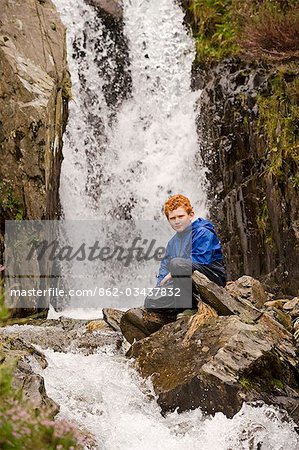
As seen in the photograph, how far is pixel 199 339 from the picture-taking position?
5.50m

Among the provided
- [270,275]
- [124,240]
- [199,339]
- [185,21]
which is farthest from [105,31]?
[199,339]

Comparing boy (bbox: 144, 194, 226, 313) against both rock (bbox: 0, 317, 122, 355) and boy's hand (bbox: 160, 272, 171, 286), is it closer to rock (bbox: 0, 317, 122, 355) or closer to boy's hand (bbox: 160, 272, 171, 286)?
boy's hand (bbox: 160, 272, 171, 286)

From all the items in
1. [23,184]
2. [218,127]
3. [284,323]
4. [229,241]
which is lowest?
[284,323]

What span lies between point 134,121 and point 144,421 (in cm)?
866

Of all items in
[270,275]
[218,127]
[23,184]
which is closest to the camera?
[23,184]

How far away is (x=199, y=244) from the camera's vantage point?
5.78 m

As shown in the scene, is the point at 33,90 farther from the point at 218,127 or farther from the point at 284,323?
the point at 284,323

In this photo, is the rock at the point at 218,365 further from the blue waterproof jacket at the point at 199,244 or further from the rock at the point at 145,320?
the blue waterproof jacket at the point at 199,244

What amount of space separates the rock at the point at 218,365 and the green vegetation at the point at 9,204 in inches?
152

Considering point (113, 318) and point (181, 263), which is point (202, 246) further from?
point (113, 318)

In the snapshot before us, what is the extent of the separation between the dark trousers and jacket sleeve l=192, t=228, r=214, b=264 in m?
0.06

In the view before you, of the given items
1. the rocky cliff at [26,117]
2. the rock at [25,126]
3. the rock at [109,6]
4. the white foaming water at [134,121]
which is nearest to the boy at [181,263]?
the rock at [25,126]

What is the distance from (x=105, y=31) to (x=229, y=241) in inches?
218

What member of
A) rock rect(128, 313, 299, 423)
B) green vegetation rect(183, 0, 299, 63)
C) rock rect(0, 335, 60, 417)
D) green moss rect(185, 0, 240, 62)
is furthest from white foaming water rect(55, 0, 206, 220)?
rock rect(0, 335, 60, 417)
